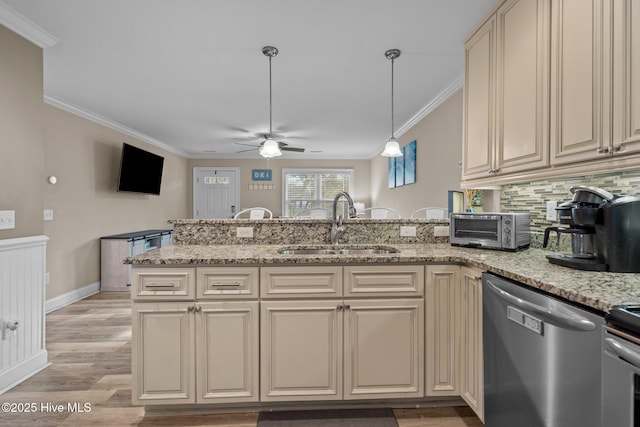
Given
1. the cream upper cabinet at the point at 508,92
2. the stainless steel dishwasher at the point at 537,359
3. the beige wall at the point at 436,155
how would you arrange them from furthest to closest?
the beige wall at the point at 436,155 → the cream upper cabinet at the point at 508,92 → the stainless steel dishwasher at the point at 537,359

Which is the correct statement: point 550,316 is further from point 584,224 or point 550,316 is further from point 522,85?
point 522,85

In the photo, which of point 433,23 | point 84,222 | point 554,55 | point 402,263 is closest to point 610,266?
point 402,263

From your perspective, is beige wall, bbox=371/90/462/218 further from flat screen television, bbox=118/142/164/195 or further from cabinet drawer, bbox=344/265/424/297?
flat screen television, bbox=118/142/164/195

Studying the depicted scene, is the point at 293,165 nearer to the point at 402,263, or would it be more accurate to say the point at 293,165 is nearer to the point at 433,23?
the point at 433,23

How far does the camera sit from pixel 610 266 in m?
1.24

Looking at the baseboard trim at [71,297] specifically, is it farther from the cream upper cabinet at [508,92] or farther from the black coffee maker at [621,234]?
the black coffee maker at [621,234]

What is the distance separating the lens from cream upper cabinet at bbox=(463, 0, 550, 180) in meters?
1.56

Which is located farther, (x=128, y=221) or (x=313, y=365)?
(x=128, y=221)

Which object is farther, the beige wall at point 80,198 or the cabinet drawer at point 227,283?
the beige wall at point 80,198

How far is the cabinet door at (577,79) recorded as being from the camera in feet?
4.13

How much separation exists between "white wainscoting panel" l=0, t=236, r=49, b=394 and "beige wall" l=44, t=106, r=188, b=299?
157 centimetres

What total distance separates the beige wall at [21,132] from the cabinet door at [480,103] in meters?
3.15

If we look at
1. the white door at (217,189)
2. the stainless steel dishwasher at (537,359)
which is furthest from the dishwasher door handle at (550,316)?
the white door at (217,189)

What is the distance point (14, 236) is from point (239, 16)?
7.13 feet
